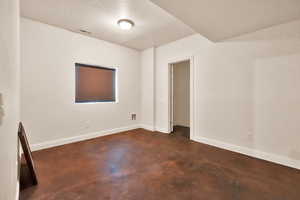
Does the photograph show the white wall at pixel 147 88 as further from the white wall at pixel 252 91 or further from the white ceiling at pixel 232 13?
the white ceiling at pixel 232 13

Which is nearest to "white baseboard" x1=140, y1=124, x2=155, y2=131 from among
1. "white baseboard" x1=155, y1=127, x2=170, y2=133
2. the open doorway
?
"white baseboard" x1=155, y1=127, x2=170, y2=133

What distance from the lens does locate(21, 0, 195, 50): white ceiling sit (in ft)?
7.40

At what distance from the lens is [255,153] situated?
8.29 feet

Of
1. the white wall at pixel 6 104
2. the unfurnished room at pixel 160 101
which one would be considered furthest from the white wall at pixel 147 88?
the white wall at pixel 6 104

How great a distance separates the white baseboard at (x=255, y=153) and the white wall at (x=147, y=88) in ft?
5.67

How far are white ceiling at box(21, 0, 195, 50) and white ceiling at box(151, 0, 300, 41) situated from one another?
65cm

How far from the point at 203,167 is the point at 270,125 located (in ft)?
4.60

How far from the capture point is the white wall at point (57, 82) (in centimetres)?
270

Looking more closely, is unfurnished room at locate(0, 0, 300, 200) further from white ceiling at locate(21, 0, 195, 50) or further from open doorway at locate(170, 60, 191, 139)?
open doorway at locate(170, 60, 191, 139)

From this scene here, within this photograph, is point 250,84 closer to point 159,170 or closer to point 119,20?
point 159,170

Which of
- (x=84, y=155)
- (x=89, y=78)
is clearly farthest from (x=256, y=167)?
(x=89, y=78)

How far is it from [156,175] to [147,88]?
2.91 m

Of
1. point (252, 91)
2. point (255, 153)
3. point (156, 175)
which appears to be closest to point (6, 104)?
point (156, 175)

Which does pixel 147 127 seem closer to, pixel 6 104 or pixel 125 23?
pixel 125 23
